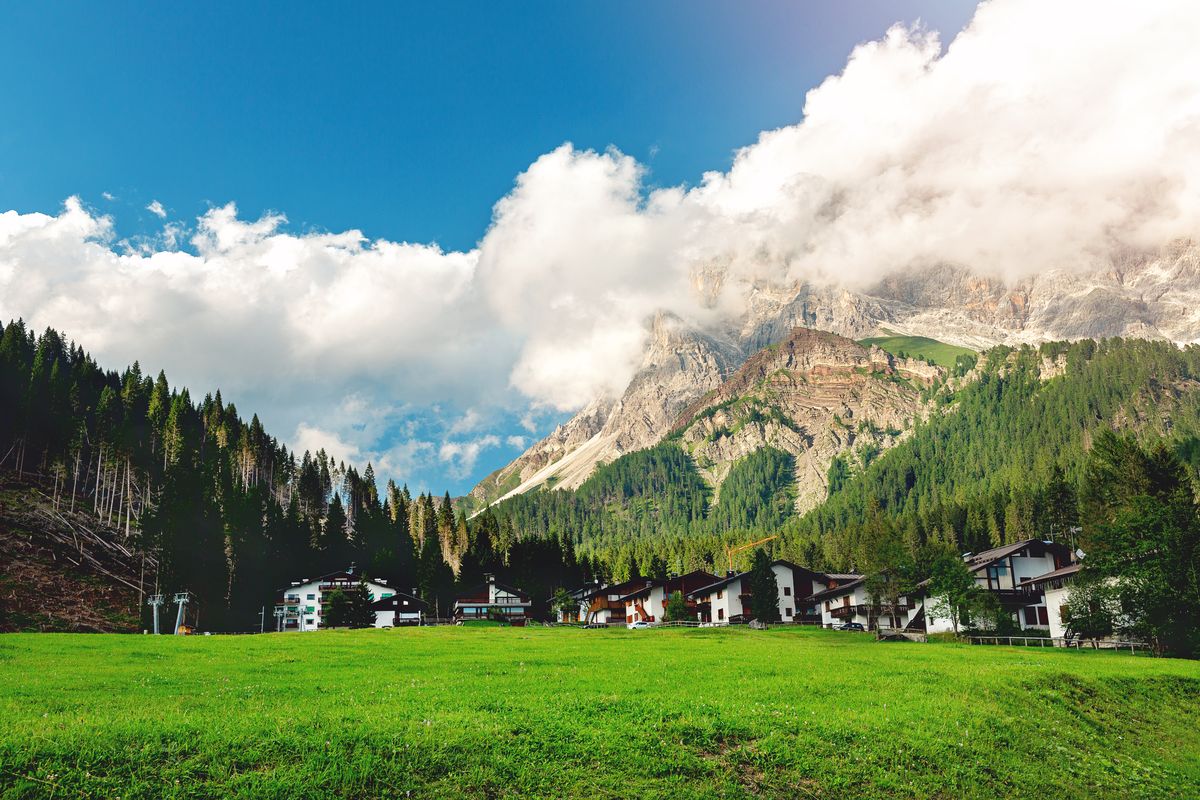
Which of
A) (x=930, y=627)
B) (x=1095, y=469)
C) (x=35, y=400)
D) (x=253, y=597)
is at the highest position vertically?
(x=35, y=400)

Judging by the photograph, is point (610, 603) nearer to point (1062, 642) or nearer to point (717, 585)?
point (717, 585)

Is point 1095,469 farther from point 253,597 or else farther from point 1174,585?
point 253,597

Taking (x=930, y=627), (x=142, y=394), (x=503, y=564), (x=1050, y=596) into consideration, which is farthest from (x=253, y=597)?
(x=1050, y=596)

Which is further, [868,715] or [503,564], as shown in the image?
[503,564]

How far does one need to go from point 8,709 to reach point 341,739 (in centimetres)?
1021

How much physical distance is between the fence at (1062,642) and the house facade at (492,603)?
7433 cm

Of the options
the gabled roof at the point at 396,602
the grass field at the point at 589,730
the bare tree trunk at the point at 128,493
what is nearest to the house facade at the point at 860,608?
the grass field at the point at 589,730

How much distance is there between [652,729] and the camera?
2333cm

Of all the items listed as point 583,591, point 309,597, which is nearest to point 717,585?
point 583,591

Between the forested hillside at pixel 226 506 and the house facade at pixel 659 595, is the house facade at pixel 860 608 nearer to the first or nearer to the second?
the house facade at pixel 659 595

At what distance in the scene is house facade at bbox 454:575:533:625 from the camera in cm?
13038

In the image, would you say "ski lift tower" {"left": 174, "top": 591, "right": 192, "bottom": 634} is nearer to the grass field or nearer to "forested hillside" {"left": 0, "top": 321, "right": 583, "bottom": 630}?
"forested hillside" {"left": 0, "top": 321, "right": 583, "bottom": 630}

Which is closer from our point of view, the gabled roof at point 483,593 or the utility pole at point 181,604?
the utility pole at point 181,604

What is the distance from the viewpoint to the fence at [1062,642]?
2457 inches
